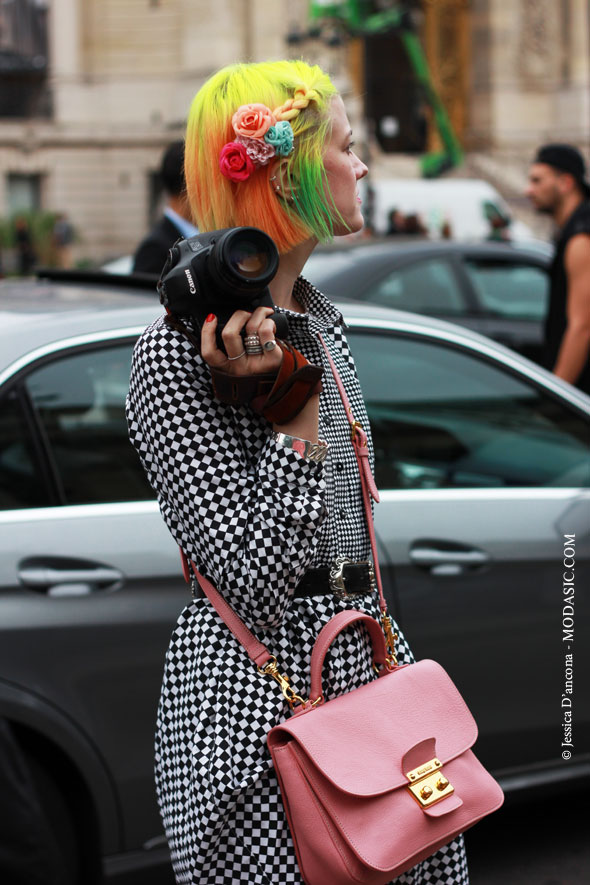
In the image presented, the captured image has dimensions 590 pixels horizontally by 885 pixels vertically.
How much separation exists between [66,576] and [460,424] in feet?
4.84

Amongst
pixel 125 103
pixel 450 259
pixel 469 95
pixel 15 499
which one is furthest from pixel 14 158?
pixel 15 499

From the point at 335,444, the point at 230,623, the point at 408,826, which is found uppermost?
the point at 335,444

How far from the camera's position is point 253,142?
5.89 feet

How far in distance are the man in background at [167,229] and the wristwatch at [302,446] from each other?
336 centimetres

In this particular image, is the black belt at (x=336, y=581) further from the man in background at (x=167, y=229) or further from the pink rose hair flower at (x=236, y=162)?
the man in background at (x=167, y=229)

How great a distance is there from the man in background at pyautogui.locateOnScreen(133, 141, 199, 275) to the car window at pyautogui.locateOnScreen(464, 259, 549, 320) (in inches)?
109

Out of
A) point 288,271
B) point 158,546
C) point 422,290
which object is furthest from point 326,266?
point 288,271

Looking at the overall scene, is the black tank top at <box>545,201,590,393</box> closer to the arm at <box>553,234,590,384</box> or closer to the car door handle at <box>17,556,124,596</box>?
the arm at <box>553,234,590,384</box>

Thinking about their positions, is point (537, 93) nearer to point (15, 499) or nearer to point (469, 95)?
point (469, 95)

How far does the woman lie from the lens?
1704mm

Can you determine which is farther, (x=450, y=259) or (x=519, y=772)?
(x=450, y=259)

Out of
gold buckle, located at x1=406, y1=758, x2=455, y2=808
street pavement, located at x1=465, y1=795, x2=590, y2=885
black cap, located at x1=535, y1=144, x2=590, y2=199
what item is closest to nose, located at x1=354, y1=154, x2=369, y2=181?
gold buckle, located at x1=406, y1=758, x2=455, y2=808

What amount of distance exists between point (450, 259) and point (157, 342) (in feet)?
19.7

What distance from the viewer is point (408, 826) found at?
1734 millimetres
